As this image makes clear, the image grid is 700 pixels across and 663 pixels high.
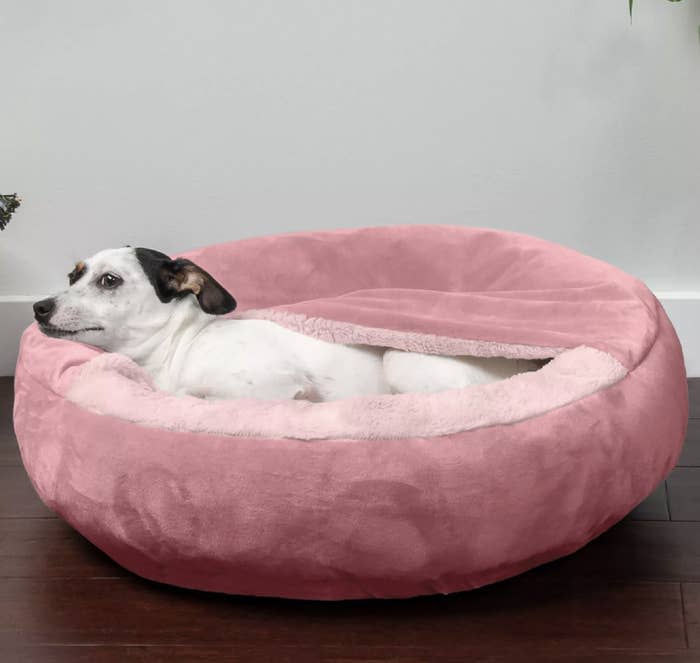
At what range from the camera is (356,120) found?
306cm

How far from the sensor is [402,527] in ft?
5.67

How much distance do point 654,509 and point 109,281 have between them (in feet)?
4.46

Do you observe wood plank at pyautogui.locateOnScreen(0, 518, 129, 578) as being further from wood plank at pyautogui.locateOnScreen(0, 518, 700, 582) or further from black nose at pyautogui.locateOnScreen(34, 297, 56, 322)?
black nose at pyautogui.locateOnScreen(34, 297, 56, 322)

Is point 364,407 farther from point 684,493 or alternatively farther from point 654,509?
point 684,493

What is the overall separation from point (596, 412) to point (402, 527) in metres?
0.45

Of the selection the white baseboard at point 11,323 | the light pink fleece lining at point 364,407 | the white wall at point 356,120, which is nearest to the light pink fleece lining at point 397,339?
the light pink fleece lining at point 364,407

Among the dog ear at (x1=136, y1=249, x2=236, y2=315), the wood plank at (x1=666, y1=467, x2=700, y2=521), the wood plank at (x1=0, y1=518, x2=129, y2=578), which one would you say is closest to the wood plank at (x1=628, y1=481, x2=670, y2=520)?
the wood plank at (x1=666, y1=467, x2=700, y2=521)

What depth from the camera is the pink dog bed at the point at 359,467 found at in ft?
5.65

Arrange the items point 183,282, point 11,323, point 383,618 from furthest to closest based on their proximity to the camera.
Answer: point 11,323 < point 183,282 < point 383,618

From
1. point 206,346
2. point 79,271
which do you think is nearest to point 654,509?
point 206,346

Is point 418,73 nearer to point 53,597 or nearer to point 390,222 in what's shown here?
point 390,222

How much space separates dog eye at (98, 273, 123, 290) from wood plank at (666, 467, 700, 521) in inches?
54.1

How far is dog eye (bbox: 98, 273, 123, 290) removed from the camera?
220 centimetres

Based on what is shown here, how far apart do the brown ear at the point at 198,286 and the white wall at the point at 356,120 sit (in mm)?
952
